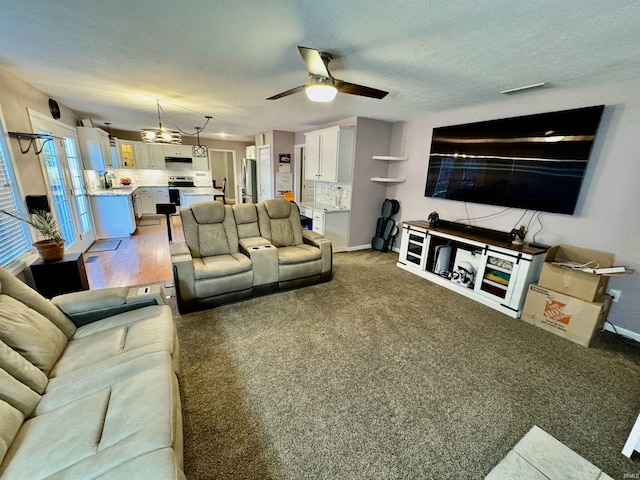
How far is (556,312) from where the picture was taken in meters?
2.49

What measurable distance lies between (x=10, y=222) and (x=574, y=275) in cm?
512

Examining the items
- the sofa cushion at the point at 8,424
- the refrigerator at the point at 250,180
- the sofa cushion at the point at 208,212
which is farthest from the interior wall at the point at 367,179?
the sofa cushion at the point at 8,424

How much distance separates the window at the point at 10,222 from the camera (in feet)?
7.27

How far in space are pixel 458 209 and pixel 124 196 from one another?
6127 millimetres

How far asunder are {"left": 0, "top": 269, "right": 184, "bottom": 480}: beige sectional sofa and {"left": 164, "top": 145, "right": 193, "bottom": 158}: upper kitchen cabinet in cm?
728

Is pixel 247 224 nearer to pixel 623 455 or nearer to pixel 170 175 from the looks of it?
pixel 623 455

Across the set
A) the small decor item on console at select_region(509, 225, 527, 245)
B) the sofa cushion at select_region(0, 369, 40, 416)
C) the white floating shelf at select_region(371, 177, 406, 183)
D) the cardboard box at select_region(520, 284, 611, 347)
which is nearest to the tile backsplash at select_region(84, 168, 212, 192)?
the white floating shelf at select_region(371, 177, 406, 183)

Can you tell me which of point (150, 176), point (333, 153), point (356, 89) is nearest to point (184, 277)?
point (356, 89)

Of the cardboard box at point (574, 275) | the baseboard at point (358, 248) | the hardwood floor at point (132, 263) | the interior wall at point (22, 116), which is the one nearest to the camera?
the cardboard box at point (574, 275)

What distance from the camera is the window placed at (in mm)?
2215

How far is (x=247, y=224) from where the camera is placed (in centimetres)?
346

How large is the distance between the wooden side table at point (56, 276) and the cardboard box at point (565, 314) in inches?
174

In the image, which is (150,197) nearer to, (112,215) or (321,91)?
(112,215)

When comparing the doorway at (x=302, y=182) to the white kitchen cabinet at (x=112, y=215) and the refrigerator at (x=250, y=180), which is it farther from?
the white kitchen cabinet at (x=112, y=215)
